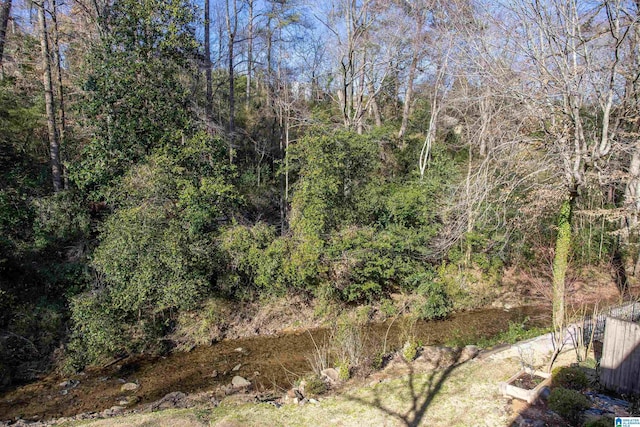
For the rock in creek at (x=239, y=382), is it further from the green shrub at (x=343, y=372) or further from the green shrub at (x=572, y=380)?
the green shrub at (x=572, y=380)

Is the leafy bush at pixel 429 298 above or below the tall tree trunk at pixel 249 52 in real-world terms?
below

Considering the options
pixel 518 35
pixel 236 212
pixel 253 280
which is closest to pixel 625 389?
pixel 518 35

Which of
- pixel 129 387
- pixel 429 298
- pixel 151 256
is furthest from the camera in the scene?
Result: pixel 429 298

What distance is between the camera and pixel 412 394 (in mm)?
5723

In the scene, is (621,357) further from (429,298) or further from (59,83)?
(59,83)

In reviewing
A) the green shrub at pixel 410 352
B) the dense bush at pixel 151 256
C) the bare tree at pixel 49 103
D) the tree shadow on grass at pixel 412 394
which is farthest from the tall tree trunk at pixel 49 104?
the green shrub at pixel 410 352

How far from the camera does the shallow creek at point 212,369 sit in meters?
7.13

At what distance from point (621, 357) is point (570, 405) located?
4.45 ft

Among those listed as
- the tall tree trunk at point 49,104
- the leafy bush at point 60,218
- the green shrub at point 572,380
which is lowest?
the green shrub at point 572,380

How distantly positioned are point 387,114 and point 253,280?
13.2m

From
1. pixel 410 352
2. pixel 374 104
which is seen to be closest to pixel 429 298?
pixel 410 352

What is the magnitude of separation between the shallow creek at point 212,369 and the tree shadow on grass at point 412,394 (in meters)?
0.94

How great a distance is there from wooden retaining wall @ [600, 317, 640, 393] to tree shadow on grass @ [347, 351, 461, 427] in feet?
7.06

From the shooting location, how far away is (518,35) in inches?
279
